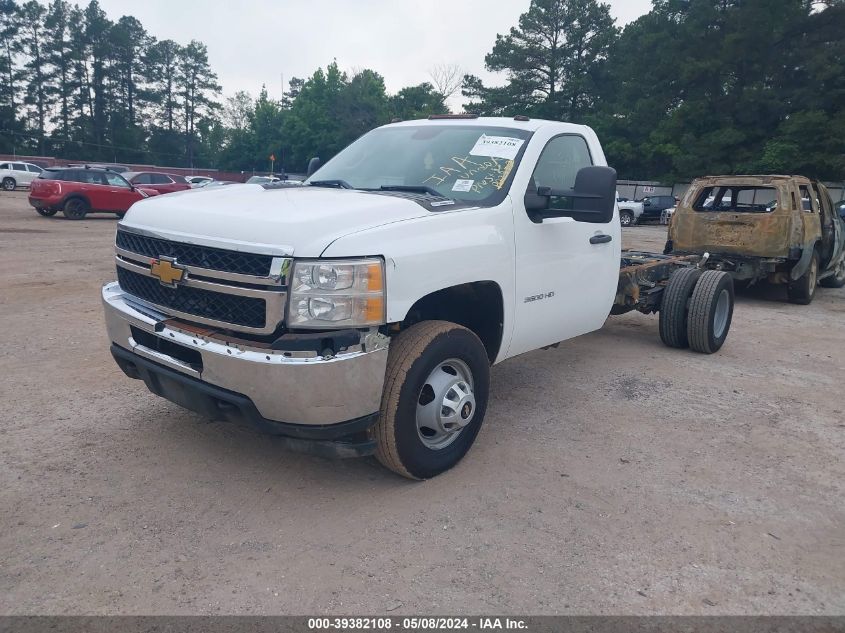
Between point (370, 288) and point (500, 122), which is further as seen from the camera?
point (500, 122)

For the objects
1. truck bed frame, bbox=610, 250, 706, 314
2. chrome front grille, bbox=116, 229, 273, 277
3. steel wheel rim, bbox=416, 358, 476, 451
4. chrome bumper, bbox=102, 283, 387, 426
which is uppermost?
chrome front grille, bbox=116, 229, 273, 277

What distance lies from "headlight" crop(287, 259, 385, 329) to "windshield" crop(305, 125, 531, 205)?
1.17 m

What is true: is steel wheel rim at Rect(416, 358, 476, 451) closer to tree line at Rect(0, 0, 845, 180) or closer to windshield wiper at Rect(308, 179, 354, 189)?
windshield wiper at Rect(308, 179, 354, 189)

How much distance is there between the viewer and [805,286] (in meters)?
9.88

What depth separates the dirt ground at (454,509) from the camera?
8.66 ft

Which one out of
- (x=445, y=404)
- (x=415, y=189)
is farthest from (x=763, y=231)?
(x=445, y=404)

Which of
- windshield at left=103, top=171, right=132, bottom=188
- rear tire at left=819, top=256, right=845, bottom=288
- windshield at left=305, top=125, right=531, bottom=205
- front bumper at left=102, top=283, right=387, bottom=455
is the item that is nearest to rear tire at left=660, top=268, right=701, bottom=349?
windshield at left=305, top=125, right=531, bottom=205

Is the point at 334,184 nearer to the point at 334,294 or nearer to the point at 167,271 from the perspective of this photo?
the point at 167,271

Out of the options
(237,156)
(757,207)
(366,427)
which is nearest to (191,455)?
(366,427)

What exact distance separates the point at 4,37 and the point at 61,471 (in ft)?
284

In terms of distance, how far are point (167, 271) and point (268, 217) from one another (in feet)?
2.07

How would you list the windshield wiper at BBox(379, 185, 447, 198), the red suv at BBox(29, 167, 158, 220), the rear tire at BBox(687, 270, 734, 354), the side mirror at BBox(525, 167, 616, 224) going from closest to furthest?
1. the side mirror at BBox(525, 167, 616, 224)
2. the windshield wiper at BBox(379, 185, 447, 198)
3. the rear tire at BBox(687, 270, 734, 354)
4. the red suv at BBox(29, 167, 158, 220)

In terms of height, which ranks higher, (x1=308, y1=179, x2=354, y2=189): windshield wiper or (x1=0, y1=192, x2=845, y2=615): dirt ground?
(x1=308, y1=179, x2=354, y2=189): windshield wiper

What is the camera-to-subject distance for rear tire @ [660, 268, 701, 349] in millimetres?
6387
